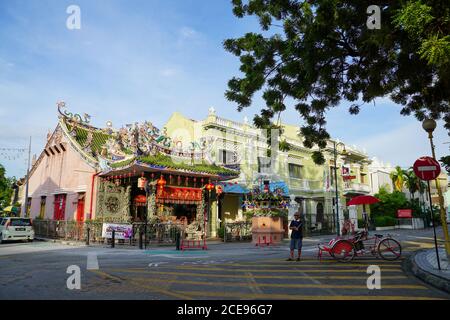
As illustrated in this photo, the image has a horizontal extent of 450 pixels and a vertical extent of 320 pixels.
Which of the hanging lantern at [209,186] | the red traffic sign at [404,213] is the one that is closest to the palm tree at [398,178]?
the red traffic sign at [404,213]

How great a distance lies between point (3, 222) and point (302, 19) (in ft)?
75.1

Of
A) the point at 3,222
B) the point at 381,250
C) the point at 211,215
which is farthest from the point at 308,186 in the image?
the point at 3,222

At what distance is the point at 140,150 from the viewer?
768 inches

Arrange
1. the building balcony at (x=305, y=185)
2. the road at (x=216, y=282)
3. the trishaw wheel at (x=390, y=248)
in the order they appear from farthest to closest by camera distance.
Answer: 1. the building balcony at (x=305, y=185)
2. the trishaw wheel at (x=390, y=248)
3. the road at (x=216, y=282)

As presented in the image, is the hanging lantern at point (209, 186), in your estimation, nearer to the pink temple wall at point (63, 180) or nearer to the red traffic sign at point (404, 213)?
the pink temple wall at point (63, 180)

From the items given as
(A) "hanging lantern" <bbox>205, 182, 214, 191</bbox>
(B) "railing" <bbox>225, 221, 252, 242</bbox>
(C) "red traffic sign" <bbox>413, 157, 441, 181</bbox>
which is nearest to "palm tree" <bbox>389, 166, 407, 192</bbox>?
(B) "railing" <bbox>225, 221, 252, 242</bbox>

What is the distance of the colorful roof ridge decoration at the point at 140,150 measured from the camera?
63.9 ft

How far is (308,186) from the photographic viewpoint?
116 feet

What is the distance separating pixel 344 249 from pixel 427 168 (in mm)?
3693

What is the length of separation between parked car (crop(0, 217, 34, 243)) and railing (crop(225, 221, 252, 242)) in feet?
41.4

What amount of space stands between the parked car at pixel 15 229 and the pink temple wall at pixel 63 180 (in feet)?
9.79

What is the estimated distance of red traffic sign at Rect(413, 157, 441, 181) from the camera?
880 cm

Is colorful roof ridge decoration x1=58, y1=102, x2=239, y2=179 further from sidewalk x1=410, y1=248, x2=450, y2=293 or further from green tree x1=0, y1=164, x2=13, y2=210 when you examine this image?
green tree x1=0, y1=164, x2=13, y2=210

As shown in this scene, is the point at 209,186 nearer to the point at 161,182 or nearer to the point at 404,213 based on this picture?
the point at 161,182
